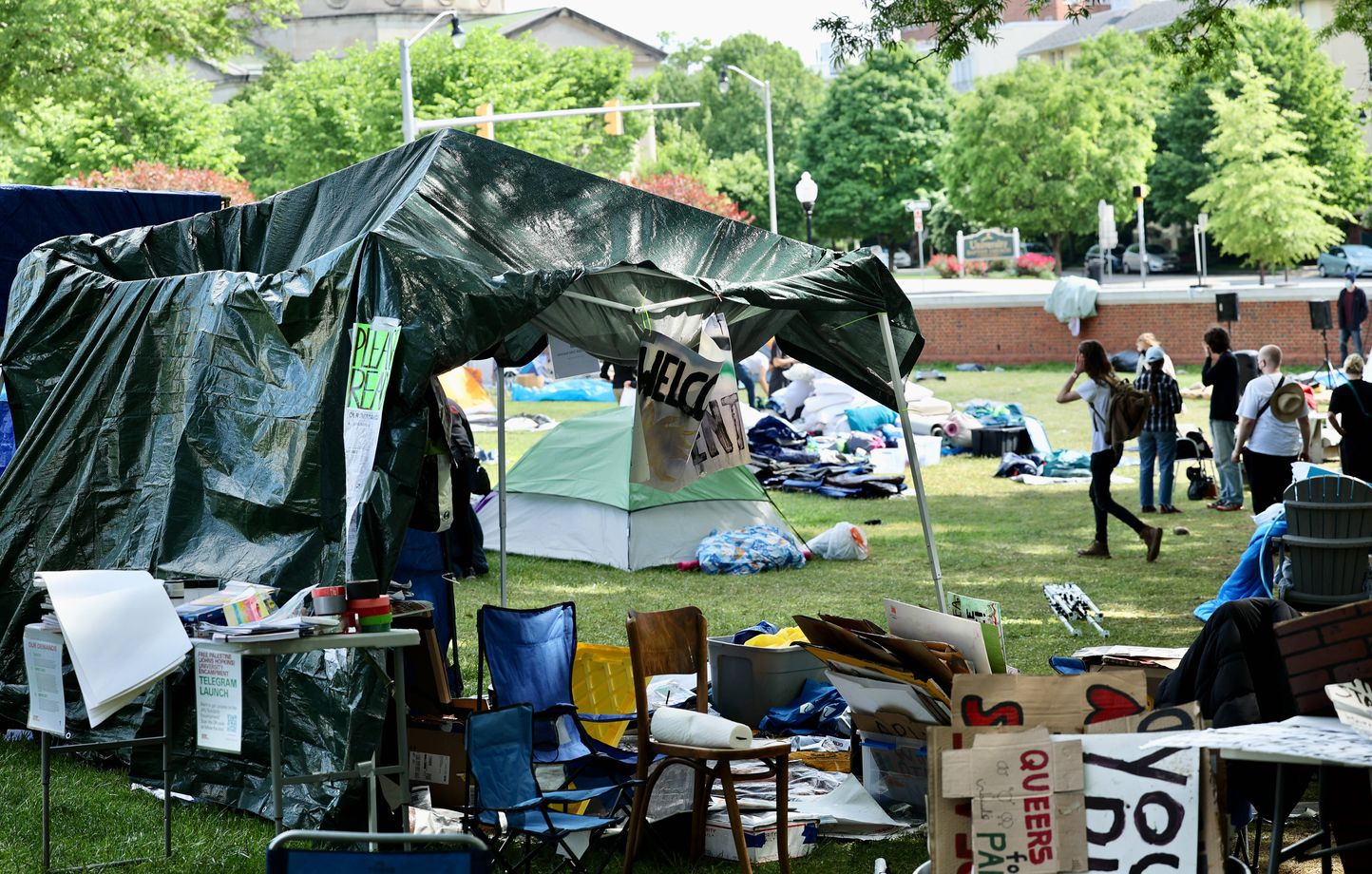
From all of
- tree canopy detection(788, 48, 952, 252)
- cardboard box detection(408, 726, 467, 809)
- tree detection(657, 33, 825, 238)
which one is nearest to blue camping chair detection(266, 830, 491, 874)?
cardboard box detection(408, 726, 467, 809)

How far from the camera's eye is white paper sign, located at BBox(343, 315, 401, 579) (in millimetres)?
5863

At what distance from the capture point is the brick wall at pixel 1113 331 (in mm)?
27656

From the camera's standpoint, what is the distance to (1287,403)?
1149 cm

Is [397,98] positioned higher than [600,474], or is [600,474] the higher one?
[397,98]

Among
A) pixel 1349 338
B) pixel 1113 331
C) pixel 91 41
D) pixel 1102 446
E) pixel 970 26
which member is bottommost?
pixel 1102 446

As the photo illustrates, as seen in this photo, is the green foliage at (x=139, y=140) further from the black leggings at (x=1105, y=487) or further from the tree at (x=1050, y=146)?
the black leggings at (x=1105, y=487)

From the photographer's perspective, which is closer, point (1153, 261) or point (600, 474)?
point (600, 474)

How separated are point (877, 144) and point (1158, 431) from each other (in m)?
46.4

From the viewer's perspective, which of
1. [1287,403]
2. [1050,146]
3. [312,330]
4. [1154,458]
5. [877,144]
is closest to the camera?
[312,330]

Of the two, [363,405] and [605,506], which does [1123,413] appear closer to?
[605,506]

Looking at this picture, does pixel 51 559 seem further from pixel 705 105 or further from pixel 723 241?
pixel 705 105

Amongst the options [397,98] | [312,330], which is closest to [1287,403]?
[312,330]

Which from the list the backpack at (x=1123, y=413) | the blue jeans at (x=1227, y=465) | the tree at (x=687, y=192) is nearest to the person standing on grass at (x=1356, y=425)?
the backpack at (x=1123, y=413)

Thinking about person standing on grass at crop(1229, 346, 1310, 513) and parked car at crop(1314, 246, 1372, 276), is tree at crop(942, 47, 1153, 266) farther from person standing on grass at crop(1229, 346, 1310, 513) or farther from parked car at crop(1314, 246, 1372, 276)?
person standing on grass at crop(1229, 346, 1310, 513)
